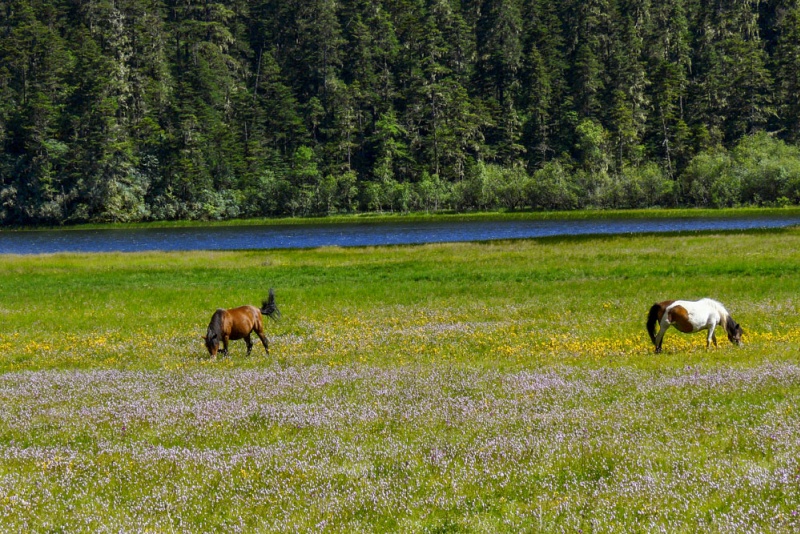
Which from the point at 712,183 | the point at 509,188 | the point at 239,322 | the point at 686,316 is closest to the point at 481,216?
the point at 509,188

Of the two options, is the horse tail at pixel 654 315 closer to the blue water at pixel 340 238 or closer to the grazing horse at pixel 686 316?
the grazing horse at pixel 686 316

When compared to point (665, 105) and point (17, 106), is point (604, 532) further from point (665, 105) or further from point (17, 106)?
point (17, 106)

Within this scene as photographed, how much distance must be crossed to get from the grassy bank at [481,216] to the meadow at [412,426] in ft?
335

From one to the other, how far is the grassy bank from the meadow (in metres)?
102

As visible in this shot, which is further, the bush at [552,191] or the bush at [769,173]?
the bush at [552,191]

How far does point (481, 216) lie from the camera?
14875 centimetres

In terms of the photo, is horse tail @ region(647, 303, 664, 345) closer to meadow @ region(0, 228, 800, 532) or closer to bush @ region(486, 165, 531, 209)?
meadow @ region(0, 228, 800, 532)

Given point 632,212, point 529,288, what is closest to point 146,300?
point 529,288

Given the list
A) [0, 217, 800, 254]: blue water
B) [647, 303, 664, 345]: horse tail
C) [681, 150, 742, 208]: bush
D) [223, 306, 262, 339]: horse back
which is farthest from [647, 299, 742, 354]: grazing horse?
[681, 150, 742, 208]: bush

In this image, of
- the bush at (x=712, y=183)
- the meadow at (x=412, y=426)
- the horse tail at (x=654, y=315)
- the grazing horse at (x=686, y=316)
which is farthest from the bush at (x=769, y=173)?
the horse tail at (x=654, y=315)

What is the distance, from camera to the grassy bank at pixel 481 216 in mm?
118062

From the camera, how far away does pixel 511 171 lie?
171625mm

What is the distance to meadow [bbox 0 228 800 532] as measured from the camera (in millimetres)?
7359

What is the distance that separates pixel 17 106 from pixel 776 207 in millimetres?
209787
